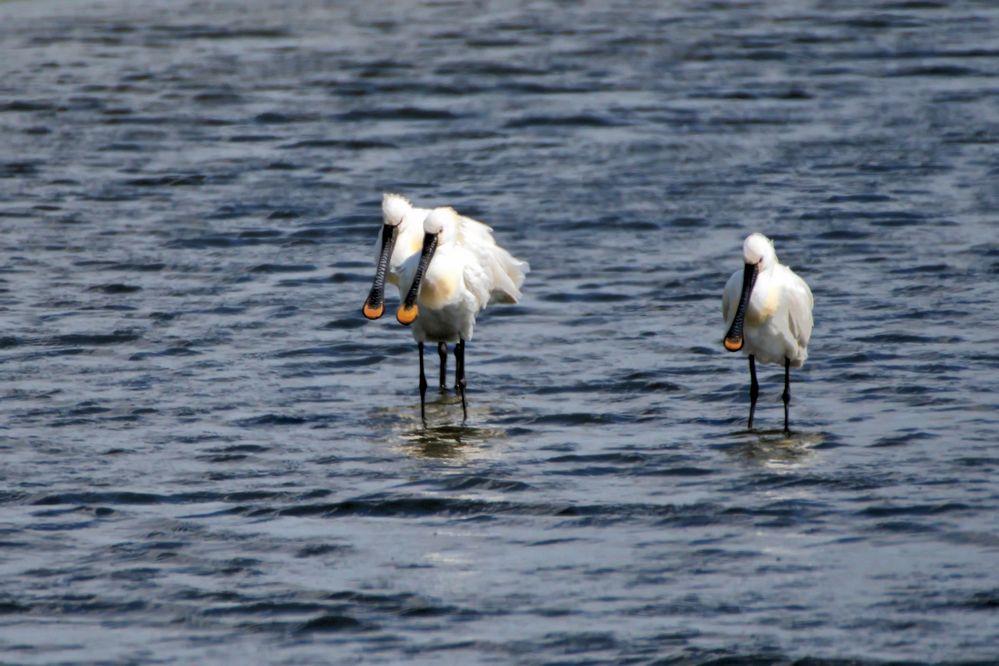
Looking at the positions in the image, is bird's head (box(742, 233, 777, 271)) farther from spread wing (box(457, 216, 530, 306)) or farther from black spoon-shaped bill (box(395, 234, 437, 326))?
black spoon-shaped bill (box(395, 234, 437, 326))

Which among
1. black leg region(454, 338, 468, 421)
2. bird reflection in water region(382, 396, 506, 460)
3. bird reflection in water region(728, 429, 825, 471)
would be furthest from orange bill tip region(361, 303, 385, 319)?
bird reflection in water region(728, 429, 825, 471)

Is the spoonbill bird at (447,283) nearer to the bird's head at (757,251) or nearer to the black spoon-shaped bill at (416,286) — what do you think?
the black spoon-shaped bill at (416,286)

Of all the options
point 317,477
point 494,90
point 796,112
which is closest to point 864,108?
point 796,112

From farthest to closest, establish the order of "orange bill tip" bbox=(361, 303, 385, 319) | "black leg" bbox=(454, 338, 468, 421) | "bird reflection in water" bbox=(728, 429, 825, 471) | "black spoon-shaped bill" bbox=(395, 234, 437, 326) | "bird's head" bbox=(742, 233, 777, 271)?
"orange bill tip" bbox=(361, 303, 385, 319) → "black spoon-shaped bill" bbox=(395, 234, 437, 326) → "black leg" bbox=(454, 338, 468, 421) → "bird's head" bbox=(742, 233, 777, 271) → "bird reflection in water" bbox=(728, 429, 825, 471)

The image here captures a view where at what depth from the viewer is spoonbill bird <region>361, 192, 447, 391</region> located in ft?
41.0

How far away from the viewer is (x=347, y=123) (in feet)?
69.2

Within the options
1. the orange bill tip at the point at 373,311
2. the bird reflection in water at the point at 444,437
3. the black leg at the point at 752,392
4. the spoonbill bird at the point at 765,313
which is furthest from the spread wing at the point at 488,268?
the black leg at the point at 752,392

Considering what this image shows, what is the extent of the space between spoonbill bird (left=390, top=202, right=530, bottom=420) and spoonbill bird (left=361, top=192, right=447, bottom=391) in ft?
0.21

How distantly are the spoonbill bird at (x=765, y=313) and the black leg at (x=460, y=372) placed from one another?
1597 millimetres

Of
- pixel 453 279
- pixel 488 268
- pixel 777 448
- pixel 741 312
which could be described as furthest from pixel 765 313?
pixel 488 268

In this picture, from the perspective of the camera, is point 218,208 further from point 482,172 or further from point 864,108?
point 864,108

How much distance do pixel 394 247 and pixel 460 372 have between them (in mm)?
1013

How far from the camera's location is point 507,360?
12953 millimetres

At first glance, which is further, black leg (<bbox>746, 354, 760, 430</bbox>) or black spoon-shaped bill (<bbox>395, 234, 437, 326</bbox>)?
black spoon-shaped bill (<bbox>395, 234, 437, 326</bbox>)
